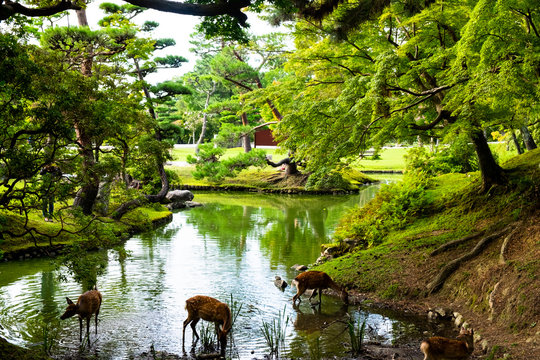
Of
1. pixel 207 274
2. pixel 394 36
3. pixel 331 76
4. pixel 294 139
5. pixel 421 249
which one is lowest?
pixel 207 274

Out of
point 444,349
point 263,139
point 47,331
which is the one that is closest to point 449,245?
point 444,349

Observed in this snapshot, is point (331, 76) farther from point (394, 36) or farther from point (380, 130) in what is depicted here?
point (380, 130)

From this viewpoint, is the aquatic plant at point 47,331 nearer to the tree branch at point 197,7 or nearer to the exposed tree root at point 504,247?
the tree branch at point 197,7

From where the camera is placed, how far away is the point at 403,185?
13297 mm

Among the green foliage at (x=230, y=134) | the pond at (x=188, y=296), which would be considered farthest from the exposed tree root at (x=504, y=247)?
the green foliage at (x=230, y=134)

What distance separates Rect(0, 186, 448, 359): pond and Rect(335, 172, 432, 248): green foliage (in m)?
1.74

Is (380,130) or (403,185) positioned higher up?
→ (380,130)

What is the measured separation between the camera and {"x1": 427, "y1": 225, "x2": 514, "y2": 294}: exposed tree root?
9016mm

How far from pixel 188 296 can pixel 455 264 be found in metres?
5.40

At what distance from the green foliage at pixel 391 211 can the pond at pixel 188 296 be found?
1.74m

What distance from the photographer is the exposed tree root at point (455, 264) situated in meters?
9.02

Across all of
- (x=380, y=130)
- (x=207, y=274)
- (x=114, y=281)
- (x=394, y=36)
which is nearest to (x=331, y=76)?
(x=394, y=36)

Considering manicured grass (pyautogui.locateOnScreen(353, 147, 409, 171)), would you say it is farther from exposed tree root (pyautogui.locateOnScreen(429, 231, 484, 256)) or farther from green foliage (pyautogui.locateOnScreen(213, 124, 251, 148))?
exposed tree root (pyautogui.locateOnScreen(429, 231, 484, 256))

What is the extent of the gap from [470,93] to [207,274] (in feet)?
24.5
